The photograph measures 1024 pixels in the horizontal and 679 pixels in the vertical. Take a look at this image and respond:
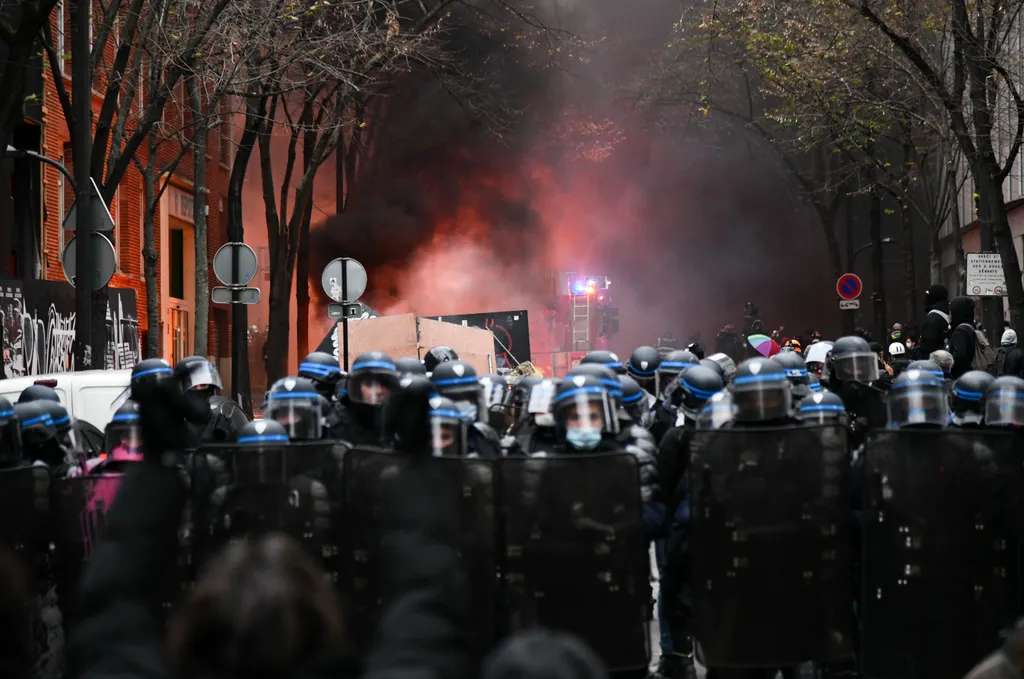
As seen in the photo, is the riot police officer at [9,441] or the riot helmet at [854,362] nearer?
the riot police officer at [9,441]

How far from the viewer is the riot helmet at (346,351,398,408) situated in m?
6.50

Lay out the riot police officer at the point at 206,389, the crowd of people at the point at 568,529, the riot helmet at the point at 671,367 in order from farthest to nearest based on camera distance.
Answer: the riot helmet at the point at 671,367
the riot police officer at the point at 206,389
the crowd of people at the point at 568,529

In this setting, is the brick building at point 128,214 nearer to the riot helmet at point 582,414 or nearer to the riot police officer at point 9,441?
the riot police officer at point 9,441

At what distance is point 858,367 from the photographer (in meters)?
8.87

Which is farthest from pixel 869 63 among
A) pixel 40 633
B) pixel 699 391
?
pixel 40 633

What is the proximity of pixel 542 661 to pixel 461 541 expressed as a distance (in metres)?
3.24

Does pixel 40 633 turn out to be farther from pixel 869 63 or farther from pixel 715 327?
pixel 715 327

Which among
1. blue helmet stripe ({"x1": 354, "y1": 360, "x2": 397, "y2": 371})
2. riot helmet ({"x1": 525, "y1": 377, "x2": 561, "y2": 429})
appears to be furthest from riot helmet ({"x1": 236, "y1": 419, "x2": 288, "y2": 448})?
riot helmet ({"x1": 525, "y1": 377, "x2": 561, "y2": 429})

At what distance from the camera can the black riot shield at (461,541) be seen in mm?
5207

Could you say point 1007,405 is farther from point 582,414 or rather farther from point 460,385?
point 460,385

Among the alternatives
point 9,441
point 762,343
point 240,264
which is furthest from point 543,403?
point 240,264

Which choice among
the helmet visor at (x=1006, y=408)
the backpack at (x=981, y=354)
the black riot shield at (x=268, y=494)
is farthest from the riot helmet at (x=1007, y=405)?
the backpack at (x=981, y=354)

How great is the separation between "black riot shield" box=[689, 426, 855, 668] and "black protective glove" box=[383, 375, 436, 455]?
80.1 inches

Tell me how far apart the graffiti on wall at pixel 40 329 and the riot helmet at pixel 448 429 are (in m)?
11.5
